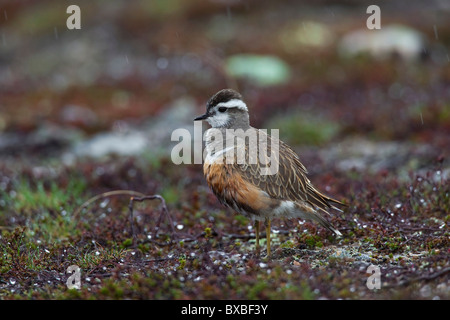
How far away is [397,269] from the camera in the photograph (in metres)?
6.32

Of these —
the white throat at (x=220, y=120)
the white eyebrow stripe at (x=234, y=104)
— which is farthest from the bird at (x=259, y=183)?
the white eyebrow stripe at (x=234, y=104)

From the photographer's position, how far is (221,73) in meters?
17.5

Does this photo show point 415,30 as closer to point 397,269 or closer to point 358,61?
point 358,61

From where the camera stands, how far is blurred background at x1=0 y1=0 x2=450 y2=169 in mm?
13820

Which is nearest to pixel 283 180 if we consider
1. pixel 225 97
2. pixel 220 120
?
pixel 220 120

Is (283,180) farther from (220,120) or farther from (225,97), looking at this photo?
(225,97)

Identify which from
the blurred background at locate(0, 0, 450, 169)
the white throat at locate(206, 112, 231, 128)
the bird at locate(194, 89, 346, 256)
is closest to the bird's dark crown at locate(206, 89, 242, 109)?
the white throat at locate(206, 112, 231, 128)

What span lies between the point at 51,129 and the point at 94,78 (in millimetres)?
5037

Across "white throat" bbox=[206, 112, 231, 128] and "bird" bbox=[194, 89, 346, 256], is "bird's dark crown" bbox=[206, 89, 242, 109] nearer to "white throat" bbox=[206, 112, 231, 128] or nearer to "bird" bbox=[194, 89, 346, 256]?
"white throat" bbox=[206, 112, 231, 128]

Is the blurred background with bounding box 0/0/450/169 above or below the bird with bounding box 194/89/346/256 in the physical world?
above

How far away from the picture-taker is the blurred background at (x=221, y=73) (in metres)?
Result: 13.8
